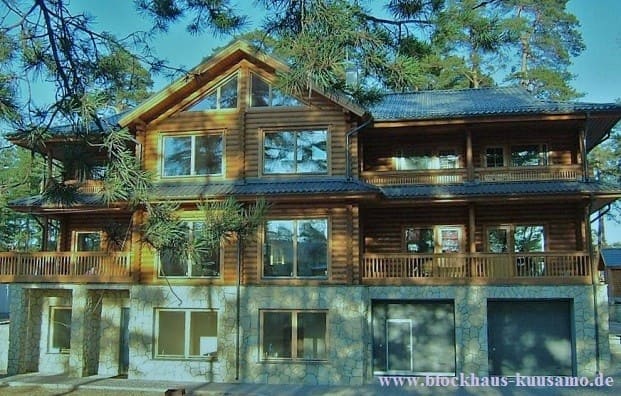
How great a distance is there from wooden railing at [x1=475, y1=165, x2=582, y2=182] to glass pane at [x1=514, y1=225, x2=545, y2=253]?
153 centimetres

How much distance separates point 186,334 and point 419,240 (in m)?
7.25

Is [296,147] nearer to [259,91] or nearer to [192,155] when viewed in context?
[259,91]

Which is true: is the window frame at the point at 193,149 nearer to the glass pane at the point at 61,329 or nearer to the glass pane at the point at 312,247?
the glass pane at the point at 312,247

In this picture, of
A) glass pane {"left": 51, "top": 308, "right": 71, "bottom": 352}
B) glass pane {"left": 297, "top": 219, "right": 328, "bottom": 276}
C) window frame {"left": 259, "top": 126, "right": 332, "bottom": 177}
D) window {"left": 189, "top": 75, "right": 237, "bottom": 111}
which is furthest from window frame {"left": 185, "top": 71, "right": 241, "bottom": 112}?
glass pane {"left": 51, "top": 308, "right": 71, "bottom": 352}

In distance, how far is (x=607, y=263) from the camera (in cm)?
3478

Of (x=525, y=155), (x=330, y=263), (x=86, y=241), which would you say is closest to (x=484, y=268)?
(x=525, y=155)

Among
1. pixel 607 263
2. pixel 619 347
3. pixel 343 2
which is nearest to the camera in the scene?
pixel 343 2

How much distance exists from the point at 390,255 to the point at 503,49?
10.4m

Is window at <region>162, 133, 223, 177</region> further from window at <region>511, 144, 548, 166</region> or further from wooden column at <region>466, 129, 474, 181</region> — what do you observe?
window at <region>511, 144, 548, 166</region>

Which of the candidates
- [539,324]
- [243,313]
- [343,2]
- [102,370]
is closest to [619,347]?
[539,324]

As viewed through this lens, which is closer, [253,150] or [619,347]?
[253,150]

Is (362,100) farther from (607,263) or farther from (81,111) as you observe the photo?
(607,263)

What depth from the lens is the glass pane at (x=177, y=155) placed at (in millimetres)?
17312

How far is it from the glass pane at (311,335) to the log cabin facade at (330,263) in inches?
1.4
